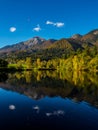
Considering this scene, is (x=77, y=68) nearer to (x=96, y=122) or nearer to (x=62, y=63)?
(x=62, y=63)

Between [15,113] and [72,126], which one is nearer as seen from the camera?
[72,126]

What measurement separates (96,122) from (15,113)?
10923 millimetres

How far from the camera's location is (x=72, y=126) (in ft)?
78.8

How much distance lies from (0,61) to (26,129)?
147 metres

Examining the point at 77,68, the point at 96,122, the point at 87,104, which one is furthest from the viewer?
the point at 77,68

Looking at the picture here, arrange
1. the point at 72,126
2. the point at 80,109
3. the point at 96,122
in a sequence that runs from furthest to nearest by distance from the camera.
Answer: the point at 80,109
the point at 96,122
the point at 72,126

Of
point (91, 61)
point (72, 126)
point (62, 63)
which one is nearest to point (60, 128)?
point (72, 126)

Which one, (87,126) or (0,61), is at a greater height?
(0,61)

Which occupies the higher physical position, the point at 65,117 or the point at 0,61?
the point at 0,61

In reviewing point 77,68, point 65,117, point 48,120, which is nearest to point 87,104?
point 65,117

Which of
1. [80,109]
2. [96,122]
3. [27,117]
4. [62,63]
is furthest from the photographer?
[62,63]

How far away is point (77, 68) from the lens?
15988cm

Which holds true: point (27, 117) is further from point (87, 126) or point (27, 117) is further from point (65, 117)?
point (87, 126)

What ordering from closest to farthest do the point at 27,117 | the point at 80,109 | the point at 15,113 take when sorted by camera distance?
the point at 27,117 < the point at 15,113 < the point at 80,109
